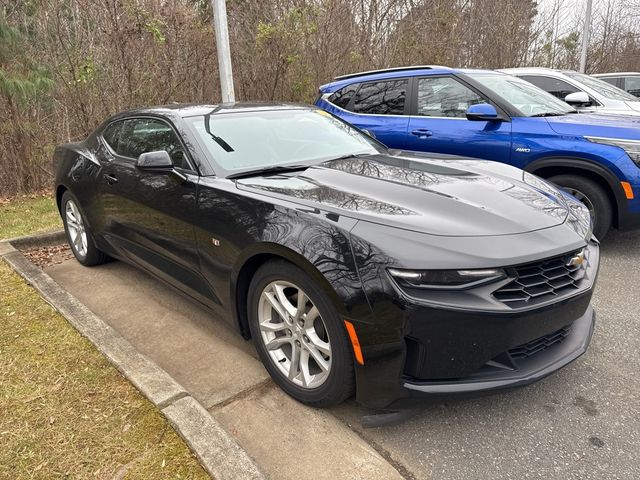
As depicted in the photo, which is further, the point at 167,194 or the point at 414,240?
the point at 167,194

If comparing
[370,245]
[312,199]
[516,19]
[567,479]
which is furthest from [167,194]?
[516,19]

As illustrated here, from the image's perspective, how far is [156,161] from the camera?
3.09m

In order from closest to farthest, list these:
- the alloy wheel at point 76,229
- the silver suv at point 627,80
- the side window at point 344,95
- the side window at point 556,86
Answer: the alloy wheel at point 76,229
the side window at point 344,95
the side window at point 556,86
the silver suv at point 627,80

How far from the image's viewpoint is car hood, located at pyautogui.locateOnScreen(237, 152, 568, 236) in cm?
227

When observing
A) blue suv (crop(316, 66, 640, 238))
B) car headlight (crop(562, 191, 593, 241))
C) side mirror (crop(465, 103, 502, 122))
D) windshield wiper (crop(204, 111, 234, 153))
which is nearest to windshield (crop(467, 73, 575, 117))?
blue suv (crop(316, 66, 640, 238))

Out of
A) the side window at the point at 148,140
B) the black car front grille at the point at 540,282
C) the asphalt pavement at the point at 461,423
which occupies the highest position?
the side window at the point at 148,140

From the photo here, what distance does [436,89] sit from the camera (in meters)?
5.63

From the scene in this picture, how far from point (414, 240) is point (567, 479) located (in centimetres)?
119

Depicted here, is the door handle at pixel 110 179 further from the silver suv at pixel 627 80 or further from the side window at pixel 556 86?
the silver suv at pixel 627 80

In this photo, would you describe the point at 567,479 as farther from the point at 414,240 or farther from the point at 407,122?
the point at 407,122

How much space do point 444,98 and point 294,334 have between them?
13.2 ft

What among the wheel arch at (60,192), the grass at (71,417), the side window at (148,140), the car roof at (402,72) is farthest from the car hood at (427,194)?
the wheel arch at (60,192)

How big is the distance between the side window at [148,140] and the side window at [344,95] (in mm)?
3158

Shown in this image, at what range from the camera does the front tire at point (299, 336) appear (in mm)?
2254
